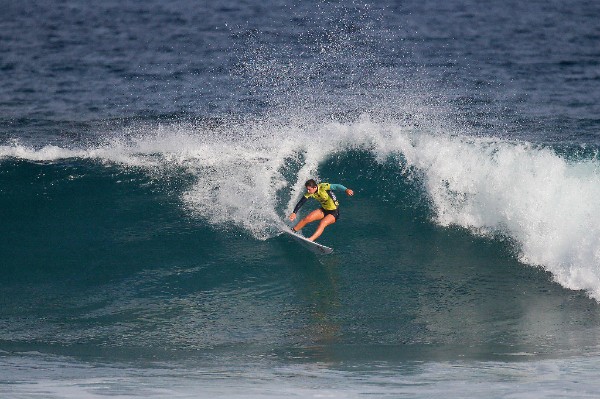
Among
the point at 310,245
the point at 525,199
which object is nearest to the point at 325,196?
the point at 310,245

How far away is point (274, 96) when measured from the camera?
28.2m

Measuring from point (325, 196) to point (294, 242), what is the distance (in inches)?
39.1

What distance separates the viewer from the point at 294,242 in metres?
17.0

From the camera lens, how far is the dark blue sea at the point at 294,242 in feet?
41.2

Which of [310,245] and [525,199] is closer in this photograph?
[310,245]

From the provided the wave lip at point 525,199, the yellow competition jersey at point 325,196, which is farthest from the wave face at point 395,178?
the yellow competition jersey at point 325,196

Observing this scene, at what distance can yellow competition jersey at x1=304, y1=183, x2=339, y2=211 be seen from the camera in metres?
16.8

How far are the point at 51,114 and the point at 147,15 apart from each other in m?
14.4

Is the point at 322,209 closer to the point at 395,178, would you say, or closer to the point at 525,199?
the point at 395,178

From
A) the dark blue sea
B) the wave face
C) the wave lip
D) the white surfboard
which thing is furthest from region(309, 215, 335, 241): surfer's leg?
the wave lip

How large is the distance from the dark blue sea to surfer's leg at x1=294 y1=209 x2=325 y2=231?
324 millimetres

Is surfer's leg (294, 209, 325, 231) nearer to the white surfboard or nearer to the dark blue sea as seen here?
the white surfboard

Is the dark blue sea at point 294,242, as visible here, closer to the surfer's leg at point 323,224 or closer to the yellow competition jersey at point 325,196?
the surfer's leg at point 323,224

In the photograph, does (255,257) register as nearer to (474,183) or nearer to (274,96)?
(474,183)
